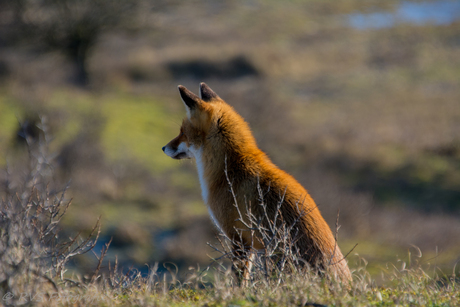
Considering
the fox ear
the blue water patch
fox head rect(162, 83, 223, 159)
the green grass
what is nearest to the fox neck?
fox head rect(162, 83, 223, 159)

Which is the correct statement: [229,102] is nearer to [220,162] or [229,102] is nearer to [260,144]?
[260,144]

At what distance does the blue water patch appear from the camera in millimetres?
57594

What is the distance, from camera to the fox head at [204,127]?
564 cm

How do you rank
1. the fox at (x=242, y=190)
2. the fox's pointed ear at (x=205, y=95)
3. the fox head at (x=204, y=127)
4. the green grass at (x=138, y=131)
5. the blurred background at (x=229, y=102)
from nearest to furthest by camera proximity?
the fox at (x=242, y=190)
the fox head at (x=204, y=127)
the fox's pointed ear at (x=205, y=95)
the blurred background at (x=229, y=102)
the green grass at (x=138, y=131)

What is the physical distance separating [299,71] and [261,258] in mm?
33050

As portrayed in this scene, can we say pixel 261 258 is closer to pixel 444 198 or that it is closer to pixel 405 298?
pixel 405 298

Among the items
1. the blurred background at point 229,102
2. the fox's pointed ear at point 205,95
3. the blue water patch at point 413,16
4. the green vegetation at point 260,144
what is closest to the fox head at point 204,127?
the fox's pointed ear at point 205,95

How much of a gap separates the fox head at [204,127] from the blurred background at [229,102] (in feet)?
3.45

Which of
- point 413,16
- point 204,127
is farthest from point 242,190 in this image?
point 413,16

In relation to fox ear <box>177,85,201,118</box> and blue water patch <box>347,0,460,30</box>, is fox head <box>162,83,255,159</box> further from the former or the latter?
blue water patch <box>347,0,460,30</box>

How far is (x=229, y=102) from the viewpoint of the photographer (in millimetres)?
23453

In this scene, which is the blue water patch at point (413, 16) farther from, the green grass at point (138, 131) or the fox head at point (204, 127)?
the fox head at point (204, 127)

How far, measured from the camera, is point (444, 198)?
18.2 m

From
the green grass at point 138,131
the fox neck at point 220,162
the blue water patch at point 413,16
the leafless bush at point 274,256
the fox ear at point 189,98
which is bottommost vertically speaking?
the green grass at point 138,131
